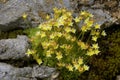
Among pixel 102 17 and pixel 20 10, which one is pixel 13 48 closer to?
pixel 20 10

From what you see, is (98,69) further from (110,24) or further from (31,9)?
(31,9)

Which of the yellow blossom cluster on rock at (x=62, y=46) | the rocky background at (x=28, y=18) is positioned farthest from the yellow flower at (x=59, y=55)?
the rocky background at (x=28, y=18)

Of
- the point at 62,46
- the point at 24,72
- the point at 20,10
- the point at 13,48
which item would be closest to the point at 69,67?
the point at 62,46

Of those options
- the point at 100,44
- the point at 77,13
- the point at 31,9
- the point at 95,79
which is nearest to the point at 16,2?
the point at 31,9

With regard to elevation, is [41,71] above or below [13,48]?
below

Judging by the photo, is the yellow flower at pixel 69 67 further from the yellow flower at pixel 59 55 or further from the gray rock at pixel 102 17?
the gray rock at pixel 102 17
